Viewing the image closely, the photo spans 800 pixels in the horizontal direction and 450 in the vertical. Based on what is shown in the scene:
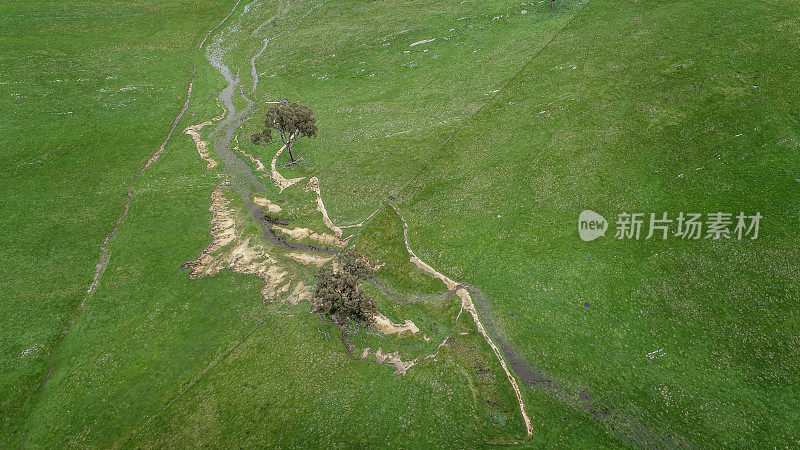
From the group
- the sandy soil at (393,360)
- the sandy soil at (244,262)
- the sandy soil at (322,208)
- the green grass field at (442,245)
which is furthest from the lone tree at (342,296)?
the sandy soil at (322,208)

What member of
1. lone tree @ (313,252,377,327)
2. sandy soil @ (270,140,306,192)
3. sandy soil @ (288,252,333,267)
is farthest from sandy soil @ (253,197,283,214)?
lone tree @ (313,252,377,327)

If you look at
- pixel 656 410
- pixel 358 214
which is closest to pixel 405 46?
pixel 358 214

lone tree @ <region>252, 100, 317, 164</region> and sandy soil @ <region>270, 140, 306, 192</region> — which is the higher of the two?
lone tree @ <region>252, 100, 317, 164</region>

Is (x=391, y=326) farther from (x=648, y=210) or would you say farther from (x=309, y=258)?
(x=648, y=210)

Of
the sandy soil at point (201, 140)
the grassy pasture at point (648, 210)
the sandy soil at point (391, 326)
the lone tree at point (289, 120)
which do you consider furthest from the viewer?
the sandy soil at point (201, 140)

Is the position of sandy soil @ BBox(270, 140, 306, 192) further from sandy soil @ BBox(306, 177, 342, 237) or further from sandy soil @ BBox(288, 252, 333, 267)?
sandy soil @ BBox(288, 252, 333, 267)

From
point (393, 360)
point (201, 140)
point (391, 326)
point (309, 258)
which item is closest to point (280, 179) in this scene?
point (309, 258)

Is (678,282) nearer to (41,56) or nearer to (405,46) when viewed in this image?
(405,46)

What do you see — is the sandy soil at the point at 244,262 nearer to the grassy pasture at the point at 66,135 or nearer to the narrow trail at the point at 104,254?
the narrow trail at the point at 104,254

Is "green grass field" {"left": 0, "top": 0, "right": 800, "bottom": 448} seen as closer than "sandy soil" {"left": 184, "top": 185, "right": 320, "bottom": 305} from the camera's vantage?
Yes
